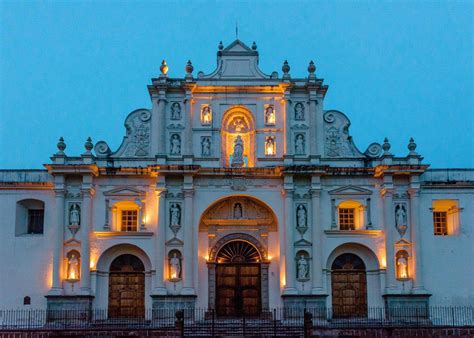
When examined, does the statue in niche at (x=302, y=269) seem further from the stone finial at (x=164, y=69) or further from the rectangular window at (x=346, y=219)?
the stone finial at (x=164, y=69)

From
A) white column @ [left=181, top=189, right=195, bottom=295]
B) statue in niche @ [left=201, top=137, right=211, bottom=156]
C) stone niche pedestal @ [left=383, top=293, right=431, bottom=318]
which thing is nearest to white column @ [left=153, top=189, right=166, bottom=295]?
white column @ [left=181, top=189, right=195, bottom=295]

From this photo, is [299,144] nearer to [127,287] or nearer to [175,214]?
[175,214]

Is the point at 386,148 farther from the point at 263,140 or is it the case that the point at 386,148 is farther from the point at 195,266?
the point at 195,266

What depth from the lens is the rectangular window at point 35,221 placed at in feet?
109

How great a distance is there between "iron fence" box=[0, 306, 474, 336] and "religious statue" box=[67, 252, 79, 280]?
5.49 ft

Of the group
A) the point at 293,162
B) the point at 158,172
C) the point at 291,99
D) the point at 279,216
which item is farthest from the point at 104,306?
the point at 291,99

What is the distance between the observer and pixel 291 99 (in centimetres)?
3394

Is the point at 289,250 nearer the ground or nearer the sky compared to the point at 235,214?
nearer the ground

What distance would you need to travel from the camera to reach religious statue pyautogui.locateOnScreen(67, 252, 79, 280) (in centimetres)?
3150

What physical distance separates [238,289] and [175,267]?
343 cm

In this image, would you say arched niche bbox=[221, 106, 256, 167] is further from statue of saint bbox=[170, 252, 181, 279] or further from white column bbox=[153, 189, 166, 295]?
statue of saint bbox=[170, 252, 181, 279]

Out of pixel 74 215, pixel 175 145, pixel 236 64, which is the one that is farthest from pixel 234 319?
pixel 236 64

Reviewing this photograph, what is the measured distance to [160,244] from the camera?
3177 centimetres

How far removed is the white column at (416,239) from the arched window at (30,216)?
18.1 meters
